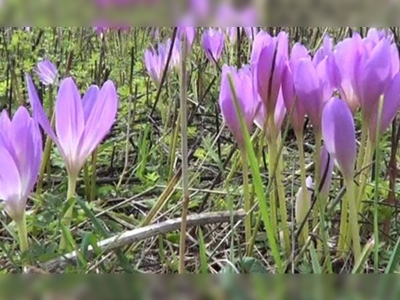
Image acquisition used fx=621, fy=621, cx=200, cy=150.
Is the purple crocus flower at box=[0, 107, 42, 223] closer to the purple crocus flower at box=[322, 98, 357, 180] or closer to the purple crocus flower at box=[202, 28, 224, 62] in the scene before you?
the purple crocus flower at box=[322, 98, 357, 180]

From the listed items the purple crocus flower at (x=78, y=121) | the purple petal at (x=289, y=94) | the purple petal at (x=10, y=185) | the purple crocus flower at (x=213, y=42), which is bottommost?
the purple petal at (x=10, y=185)

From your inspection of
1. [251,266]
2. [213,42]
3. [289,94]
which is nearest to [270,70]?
[289,94]

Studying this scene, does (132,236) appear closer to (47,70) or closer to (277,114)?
(277,114)

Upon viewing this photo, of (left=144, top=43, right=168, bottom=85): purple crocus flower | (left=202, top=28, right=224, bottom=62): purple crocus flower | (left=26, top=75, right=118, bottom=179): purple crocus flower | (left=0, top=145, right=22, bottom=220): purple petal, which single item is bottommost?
(left=0, top=145, right=22, bottom=220): purple petal

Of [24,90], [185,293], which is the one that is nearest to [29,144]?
[185,293]

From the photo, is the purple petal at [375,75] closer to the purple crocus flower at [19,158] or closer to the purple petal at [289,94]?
the purple petal at [289,94]

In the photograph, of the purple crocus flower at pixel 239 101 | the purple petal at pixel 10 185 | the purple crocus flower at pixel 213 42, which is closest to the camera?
the purple petal at pixel 10 185

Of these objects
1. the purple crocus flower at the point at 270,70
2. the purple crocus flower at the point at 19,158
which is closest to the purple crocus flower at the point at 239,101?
the purple crocus flower at the point at 270,70

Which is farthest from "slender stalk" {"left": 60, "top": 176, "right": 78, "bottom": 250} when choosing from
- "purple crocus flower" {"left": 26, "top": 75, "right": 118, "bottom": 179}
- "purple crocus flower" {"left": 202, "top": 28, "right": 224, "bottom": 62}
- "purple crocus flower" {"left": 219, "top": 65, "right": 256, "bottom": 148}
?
"purple crocus flower" {"left": 202, "top": 28, "right": 224, "bottom": 62}
